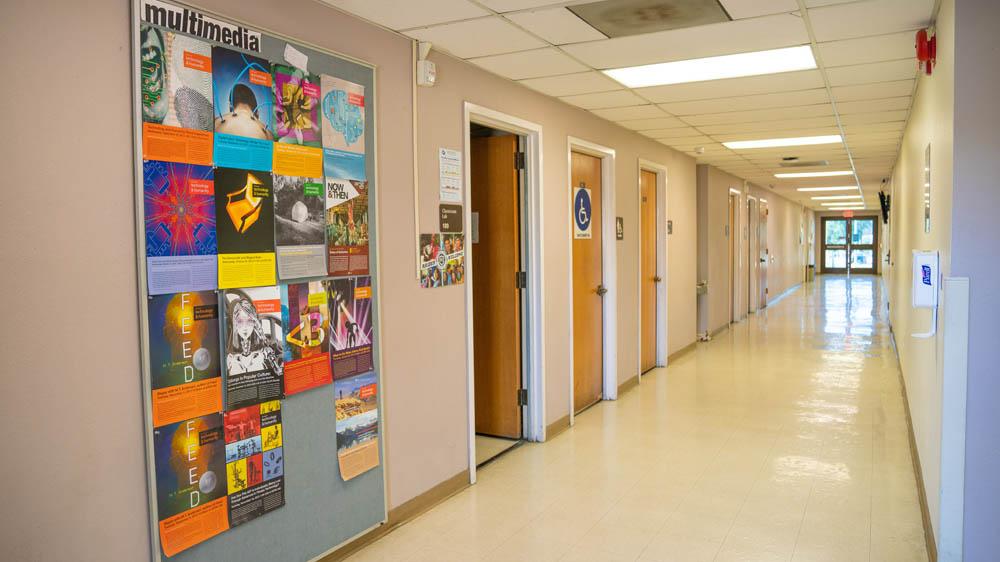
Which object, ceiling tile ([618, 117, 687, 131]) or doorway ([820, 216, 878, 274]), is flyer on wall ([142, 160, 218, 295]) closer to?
ceiling tile ([618, 117, 687, 131])

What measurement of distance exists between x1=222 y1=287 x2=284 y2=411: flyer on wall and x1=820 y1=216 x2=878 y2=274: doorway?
27.5 metres

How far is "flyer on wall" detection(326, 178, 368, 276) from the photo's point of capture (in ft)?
10.1

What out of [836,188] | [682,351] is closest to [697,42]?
[682,351]

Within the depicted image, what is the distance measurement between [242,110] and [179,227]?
0.54 metres

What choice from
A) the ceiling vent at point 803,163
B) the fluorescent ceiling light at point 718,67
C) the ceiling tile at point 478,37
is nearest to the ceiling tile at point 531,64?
the ceiling tile at point 478,37

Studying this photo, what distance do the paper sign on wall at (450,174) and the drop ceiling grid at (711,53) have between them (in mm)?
558

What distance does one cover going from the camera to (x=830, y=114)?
577 cm

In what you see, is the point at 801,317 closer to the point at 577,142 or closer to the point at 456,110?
the point at 577,142

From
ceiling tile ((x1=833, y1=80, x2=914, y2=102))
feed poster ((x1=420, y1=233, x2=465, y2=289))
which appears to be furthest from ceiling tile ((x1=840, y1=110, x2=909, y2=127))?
feed poster ((x1=420, y1=233, x2=465, y2=289))

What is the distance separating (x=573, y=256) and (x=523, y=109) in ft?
4.53

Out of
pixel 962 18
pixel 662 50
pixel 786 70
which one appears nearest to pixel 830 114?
pixel 786 70

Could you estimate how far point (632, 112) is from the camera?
5766mm

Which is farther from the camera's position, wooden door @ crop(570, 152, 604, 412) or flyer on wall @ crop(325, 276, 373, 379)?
wooden door @ crop(570, 152, 604, 412)

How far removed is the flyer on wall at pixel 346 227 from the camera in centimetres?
306
